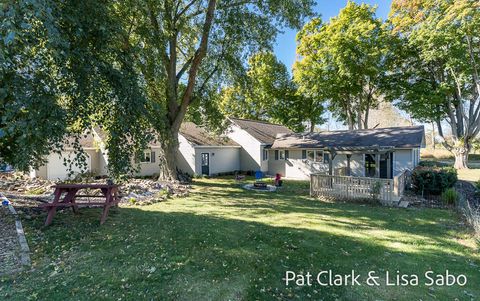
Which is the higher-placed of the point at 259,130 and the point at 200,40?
the point at 200,40

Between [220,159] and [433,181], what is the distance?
14520mm

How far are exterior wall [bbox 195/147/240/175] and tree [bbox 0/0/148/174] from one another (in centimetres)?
1392

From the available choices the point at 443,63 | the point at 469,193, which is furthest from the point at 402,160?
the point at 443,63

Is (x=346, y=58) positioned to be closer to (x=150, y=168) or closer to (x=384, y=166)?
(x=384, y=166)

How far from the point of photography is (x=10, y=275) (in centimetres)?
405

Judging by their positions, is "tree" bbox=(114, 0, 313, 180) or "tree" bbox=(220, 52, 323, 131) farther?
"tree" bbox=(220, 52, 323, 131)

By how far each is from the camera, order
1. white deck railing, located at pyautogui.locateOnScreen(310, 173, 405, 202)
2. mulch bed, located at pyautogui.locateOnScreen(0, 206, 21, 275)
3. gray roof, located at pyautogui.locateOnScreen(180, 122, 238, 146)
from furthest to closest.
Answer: gray roof, located at pyautogui.locateOnScreen(180, 122, 238, 146), white deck railing, located at pyautogui.locateOnScreen(310, 173, 405, 202), mulch bed, located at pyautogui.locateOnScreen(0, 206, 21, 275)

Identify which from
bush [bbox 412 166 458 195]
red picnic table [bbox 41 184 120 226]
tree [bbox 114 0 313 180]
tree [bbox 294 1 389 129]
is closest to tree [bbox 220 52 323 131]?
tree [bbox 294 1 389 129]

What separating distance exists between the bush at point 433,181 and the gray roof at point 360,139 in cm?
229

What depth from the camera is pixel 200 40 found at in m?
15.1

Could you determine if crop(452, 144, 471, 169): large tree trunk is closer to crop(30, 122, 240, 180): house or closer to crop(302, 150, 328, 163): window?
crop(302, 150, 328, 163): window

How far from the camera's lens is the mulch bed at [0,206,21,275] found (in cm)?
432

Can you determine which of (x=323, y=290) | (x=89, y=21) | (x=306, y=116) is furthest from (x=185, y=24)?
(x=306, y=116)

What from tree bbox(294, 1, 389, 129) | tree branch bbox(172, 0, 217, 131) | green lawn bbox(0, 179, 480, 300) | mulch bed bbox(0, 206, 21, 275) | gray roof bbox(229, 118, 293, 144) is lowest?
green lawn bbox(0, 179, 480, 300)
